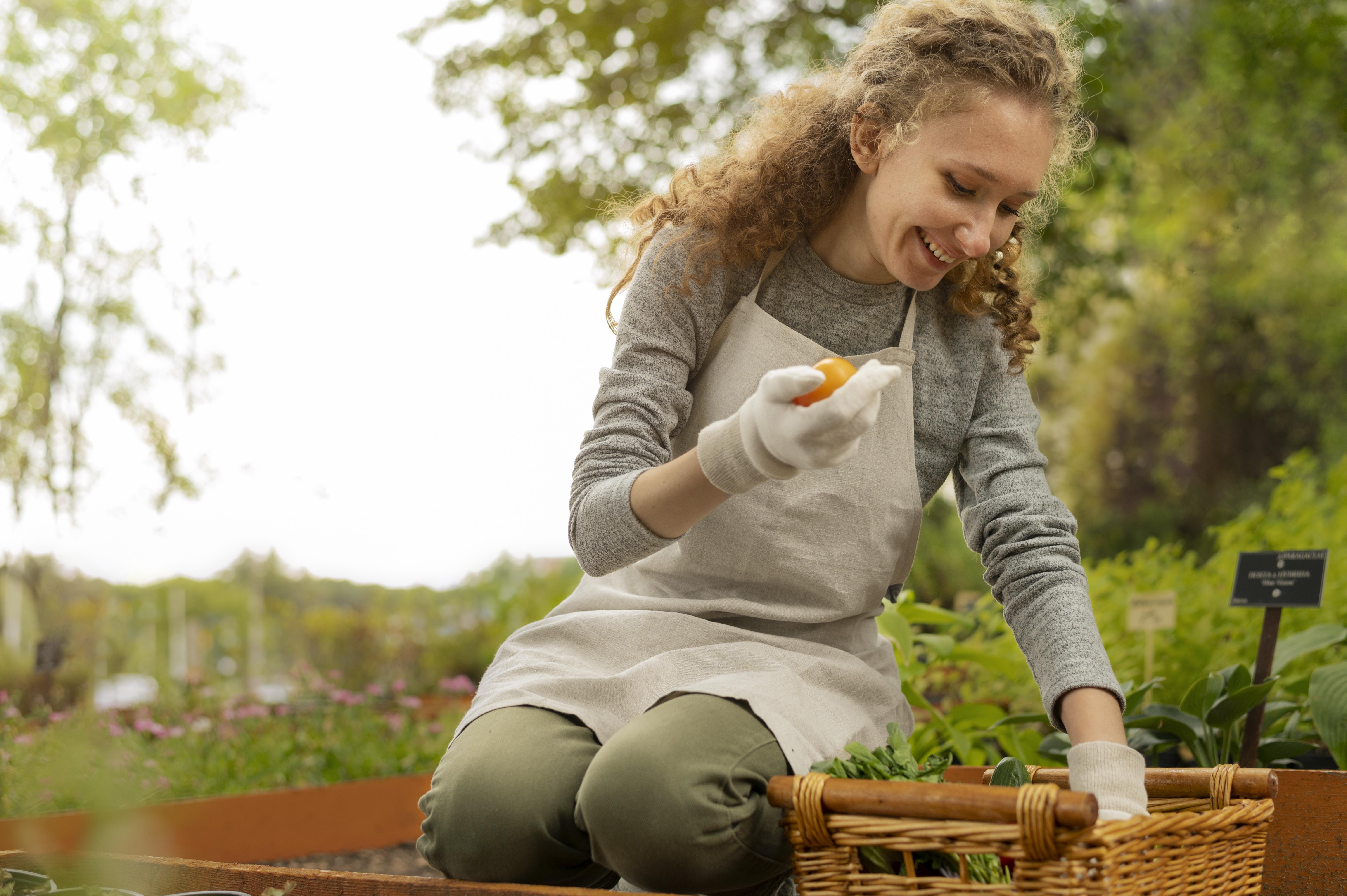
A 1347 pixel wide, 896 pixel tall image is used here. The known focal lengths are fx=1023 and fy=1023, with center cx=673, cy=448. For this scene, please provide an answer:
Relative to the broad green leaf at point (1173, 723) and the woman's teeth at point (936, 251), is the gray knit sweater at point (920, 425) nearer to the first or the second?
the woman's teeth at point (936, 251)

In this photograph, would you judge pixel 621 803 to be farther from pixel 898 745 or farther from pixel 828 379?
pixel 828 379

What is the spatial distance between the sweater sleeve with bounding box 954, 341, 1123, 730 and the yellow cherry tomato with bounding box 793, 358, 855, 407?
404mm

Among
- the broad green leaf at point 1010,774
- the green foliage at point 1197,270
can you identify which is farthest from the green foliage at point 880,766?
the green foliage at point 1197,270

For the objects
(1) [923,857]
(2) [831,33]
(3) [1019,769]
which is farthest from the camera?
(2) [831,33]

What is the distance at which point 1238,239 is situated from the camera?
5.88 m

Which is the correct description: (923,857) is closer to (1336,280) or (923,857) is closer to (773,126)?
(773,126)

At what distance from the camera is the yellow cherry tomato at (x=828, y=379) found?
91 centimetres

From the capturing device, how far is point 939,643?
1847mm

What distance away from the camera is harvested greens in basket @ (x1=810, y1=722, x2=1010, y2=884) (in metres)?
0.88

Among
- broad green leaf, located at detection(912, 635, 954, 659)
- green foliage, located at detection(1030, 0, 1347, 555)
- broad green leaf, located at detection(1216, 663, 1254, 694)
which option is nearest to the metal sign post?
broad green leaf, located at detection(1216, 663, 1254, 694)

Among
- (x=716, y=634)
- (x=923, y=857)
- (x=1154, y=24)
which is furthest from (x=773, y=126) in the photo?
(x=1154, y=24)

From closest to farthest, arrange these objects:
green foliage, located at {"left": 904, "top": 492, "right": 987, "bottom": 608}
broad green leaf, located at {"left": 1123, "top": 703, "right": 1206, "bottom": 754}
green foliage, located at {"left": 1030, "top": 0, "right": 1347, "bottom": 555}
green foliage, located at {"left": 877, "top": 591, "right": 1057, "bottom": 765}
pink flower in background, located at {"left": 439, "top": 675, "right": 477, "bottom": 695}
→ 1. broad green leaf, located at {"left": 1123, "top": 703, "right": 1206, "bottom": 754}
2. green foliage, located at {"left": 877, "top": 591, "right": 1057, "bottom": 765}
3. pink flower in background, located at {"left": 439, "top": 675, "right": 477, "bottom": 695}
4. green foliage, located at {"left": 904, "top": 492, "right": 987, "bottom": 608}
5. green foliage, located at {"left": 1030, "top": 0, "right": 1347, "bottom": 555}

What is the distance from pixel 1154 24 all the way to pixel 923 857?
522cm

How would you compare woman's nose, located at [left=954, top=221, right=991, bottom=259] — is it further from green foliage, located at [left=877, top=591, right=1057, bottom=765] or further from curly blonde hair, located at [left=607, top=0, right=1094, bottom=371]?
green foliage, located at [left=877, top=591, right=1057, bottom=765]
